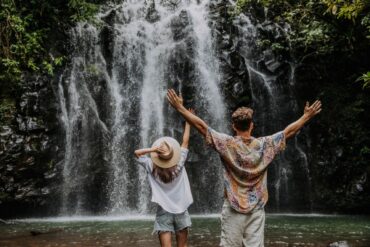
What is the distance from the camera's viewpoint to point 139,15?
791 inches

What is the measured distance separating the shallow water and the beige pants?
14.8ft

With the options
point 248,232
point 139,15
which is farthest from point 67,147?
point 248,232

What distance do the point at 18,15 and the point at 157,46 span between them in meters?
5.34

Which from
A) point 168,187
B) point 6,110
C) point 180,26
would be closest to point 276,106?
point 180,26

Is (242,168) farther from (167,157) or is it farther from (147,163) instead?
(147,163)

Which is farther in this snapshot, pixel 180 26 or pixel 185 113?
pixel 180 26

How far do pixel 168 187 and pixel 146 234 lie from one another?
5.11 metres

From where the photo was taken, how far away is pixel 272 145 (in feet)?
14.8

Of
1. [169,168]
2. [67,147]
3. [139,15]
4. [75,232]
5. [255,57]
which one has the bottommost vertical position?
[75,232]

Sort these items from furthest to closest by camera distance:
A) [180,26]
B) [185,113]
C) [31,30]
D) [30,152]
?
[180,26] < [31,30] < [30,152] < [185,113]

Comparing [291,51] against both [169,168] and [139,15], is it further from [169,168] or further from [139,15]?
[169,168]

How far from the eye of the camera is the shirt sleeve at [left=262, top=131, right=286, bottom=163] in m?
4.48

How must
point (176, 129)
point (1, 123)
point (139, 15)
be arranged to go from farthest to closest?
point (139, 15) < point (176, 129) < point (1, 123)

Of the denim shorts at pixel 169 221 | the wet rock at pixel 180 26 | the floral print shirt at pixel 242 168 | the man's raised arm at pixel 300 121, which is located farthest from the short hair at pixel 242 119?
the wet rock at pixel 180 26
